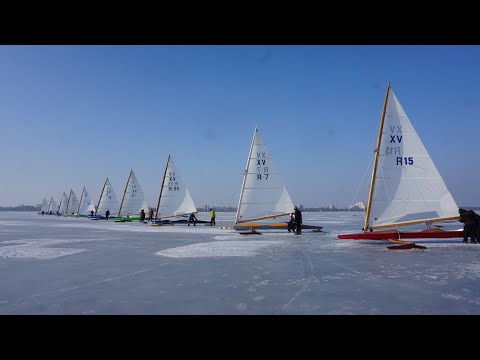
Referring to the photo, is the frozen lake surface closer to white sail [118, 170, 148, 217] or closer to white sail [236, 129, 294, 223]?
white sail [236, 129, 294, 223]

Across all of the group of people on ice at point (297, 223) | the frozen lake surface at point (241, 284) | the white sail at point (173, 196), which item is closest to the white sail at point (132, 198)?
the white sail at point (173, 196)

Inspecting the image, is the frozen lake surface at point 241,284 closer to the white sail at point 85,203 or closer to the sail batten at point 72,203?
the white sail at point 85,203

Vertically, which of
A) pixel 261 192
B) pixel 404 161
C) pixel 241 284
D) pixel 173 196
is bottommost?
pixel 241 284

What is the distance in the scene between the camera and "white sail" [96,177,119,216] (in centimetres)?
4916

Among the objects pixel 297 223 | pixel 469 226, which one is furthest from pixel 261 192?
pixel 469 226

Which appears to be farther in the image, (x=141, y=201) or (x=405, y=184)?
(x=141, y=201)

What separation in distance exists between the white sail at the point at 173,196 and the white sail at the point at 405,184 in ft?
66.8

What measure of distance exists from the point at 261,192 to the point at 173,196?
1306cm

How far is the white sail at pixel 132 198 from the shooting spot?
1618 inches

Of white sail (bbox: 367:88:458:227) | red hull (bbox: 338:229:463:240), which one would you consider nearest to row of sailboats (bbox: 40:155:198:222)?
red hull (bbox: 338:229:463:240)

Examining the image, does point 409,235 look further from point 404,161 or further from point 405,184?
point 404,161

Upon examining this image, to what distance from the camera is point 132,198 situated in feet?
135
